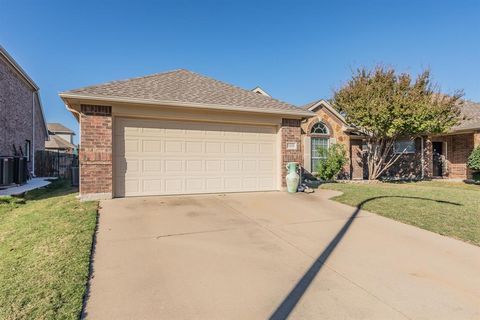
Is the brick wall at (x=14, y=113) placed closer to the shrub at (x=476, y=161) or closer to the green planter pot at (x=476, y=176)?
the shrub at (x=476, y=161)

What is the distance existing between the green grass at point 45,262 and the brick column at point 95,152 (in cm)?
107

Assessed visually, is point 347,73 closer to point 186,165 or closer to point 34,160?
point 186,165

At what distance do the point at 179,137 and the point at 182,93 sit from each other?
1.52m

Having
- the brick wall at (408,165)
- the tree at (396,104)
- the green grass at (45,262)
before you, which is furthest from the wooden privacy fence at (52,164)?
the brick wall at (408,165)

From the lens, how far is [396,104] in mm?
12633

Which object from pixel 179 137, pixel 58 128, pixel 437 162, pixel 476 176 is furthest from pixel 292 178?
pixel 58 128

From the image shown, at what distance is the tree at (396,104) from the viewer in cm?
1268

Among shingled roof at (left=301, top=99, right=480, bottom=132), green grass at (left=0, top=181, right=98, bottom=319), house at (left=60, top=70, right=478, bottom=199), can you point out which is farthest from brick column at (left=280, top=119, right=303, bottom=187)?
green grass at (left=0, top=181, right=98, bottom=319)

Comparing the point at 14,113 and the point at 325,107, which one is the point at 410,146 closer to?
the point at 325,107

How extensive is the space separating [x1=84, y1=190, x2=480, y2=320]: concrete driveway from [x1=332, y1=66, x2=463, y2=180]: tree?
851cm

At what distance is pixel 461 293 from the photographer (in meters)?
3.05

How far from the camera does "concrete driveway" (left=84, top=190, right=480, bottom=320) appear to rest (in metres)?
2.71

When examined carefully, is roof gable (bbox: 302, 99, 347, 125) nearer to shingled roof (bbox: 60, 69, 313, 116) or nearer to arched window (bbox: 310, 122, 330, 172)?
arched window (bbox: 310, 122, 330, 172)

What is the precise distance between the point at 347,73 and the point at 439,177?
9.15m
